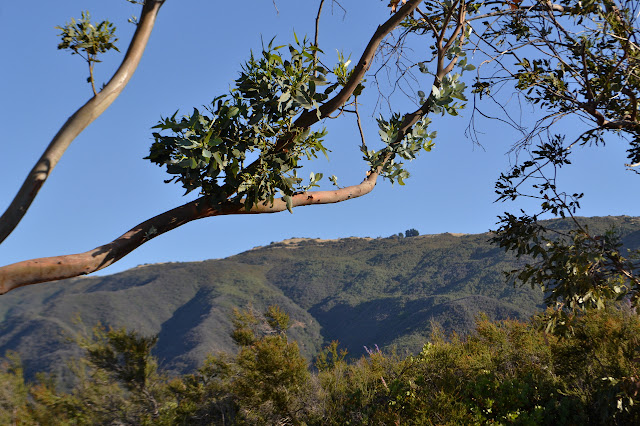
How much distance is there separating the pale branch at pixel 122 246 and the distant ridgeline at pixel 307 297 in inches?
1424

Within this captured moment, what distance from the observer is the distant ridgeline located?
4609cm

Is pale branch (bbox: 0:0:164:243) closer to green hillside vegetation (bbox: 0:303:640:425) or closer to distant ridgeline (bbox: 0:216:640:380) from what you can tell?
green hillside vegetation (bbox: 0:303:640:425)

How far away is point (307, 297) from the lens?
2601 inches

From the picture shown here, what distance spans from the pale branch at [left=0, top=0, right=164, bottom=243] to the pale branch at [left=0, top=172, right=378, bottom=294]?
192mm

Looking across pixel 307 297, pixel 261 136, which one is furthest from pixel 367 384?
pixel 307 297

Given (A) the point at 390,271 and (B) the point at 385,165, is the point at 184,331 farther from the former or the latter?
(B) the point at 385,165

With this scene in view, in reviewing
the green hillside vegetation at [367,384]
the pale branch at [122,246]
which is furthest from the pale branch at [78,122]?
the green hillside vegetation at [367,384]

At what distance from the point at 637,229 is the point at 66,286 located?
73192 millimetres

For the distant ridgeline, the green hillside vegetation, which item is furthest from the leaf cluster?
the distant ridgeline

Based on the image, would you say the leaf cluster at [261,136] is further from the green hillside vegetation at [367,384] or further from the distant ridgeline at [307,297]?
the distant ridgeline at [307,297]

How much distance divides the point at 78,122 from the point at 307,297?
64.8m

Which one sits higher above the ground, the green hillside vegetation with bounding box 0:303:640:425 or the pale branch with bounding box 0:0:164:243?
the pale branch with bounding box 0:0:164:243

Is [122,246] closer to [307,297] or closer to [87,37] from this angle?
[87,37]

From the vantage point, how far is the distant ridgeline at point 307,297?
46.1 metres
